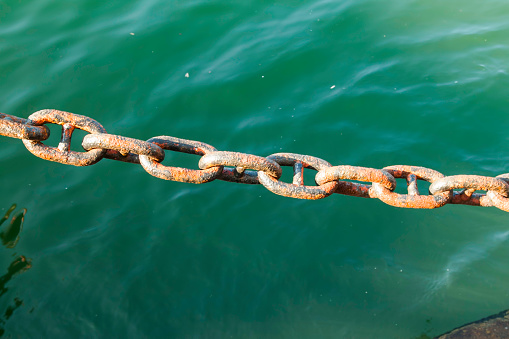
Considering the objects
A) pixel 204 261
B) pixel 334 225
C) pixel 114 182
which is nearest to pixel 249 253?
pixel 204 261

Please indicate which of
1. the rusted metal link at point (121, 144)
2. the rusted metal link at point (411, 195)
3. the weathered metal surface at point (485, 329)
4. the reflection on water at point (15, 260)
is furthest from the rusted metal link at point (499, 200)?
the reflection on water at point (15, 260)

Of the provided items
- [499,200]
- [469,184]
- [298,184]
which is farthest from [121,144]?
[499,200]

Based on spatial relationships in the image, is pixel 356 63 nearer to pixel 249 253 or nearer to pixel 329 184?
pixel 249 253

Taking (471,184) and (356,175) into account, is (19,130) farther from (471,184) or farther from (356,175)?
(471,184)

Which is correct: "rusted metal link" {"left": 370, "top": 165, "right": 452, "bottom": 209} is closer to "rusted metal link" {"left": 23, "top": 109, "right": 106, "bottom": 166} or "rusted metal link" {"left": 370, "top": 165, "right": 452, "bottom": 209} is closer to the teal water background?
"rusted metal link" {"left": 23, "top": 109, "right": 106, "bottom": 166}

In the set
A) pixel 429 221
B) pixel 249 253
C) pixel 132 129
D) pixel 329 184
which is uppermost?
pixel 329 184

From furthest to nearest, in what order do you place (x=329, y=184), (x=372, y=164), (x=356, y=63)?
(x=356, y=63) → (x=372, y=164) → (x=329, y=184)
